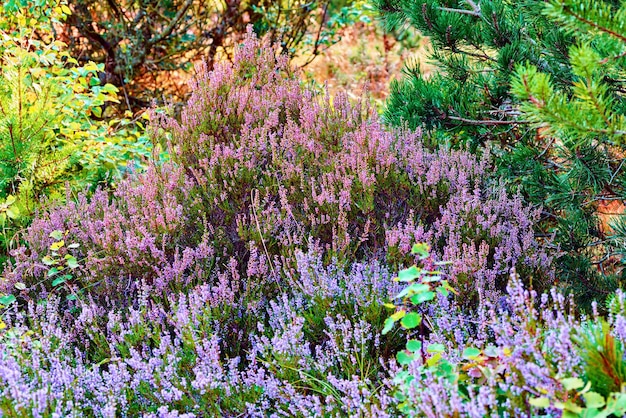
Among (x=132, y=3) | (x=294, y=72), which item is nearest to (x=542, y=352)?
(x=294, y=72)

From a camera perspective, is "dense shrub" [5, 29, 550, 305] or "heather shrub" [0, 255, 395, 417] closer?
"heather shrub" [0, 255, 395, 417]

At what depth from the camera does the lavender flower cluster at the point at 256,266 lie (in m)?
2.41

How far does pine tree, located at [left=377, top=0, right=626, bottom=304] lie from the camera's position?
307cm

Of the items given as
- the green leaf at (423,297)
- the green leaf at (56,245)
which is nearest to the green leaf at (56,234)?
the green leaf at (56,245)

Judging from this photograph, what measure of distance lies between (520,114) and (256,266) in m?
1.39

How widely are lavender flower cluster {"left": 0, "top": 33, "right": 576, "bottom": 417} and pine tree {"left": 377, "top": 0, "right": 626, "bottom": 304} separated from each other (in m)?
0.21

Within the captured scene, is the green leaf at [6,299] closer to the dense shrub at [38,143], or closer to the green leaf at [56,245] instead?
the green leaf at [56,245]

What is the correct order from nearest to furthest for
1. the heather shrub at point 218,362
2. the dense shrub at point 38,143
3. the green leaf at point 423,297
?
1. the green leaf at point 423,297
2. the heather shrub at point 218,362
3. the dense shrub at point 38,143

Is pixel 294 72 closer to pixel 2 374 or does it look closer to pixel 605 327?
pixel 2 374

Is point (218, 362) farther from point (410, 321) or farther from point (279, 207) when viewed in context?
point (279, 207)

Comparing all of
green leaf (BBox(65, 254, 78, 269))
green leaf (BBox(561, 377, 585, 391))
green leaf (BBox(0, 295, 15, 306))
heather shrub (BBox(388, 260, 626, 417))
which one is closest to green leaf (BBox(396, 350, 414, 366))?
heather shrub (BBox(388, 260, 626, 417))

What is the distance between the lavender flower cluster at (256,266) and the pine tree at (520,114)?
0.21 metres

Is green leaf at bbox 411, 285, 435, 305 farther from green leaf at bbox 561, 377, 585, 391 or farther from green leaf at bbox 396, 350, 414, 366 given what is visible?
green leaf at bbox 561, 377, 585, 391

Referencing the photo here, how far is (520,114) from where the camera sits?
3082mm
